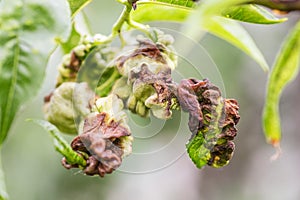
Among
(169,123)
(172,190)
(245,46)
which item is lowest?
(172,190)

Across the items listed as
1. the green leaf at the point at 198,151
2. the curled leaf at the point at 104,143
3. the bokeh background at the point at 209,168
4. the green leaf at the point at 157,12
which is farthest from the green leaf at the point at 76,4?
the bokeh background at the point at 209,168

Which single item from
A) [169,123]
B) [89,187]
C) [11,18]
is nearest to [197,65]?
[169,123]

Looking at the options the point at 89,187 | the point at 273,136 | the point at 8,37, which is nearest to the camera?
the point at 273,136

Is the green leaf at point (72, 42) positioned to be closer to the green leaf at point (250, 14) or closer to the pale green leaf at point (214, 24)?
the pale green leaf at point (214, 24)

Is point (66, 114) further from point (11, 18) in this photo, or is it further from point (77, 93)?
point (11, 18)

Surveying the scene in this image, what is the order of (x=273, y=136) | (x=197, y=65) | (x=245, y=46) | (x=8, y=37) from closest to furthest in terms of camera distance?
(x=273, y=136) → (x=8, y=37) → (x=245, y=46) → (x=197, y=65)

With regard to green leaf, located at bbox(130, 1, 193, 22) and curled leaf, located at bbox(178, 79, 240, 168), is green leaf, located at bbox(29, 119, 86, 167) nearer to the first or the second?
curled leaf, located at bbox(178, 79, 240, 168)

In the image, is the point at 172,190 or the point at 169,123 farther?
the point at 172,190
